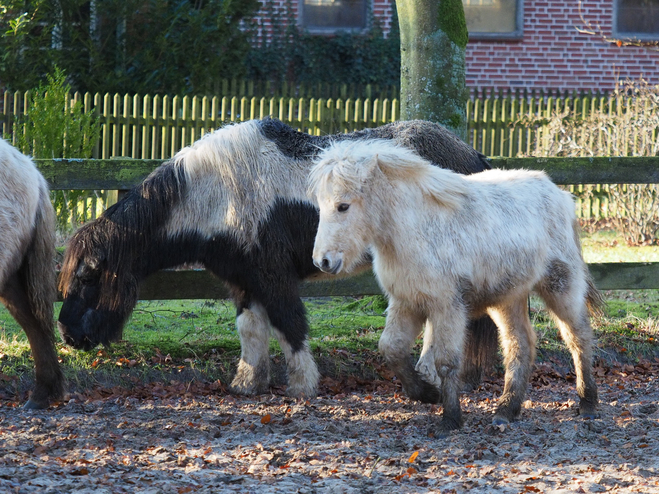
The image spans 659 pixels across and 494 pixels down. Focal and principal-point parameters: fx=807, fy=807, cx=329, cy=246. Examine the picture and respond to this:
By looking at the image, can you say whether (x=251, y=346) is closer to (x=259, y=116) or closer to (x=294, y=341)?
(x=294, y=341)

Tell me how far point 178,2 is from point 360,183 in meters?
10.6

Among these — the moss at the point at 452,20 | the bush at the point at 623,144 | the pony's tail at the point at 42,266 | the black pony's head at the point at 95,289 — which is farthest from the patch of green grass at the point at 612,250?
the pony's tail at the point at 42,266

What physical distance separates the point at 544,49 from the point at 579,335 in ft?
41.7

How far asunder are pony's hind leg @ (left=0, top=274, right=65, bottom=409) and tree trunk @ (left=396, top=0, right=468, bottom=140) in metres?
3.60

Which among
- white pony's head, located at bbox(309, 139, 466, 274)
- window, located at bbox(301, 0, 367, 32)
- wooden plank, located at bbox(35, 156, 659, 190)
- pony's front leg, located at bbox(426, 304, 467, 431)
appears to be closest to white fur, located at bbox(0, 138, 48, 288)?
wooden plank, located at bbox(35, 156, 659, 190)

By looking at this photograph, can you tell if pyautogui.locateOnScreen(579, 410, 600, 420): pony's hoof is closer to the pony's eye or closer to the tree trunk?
the tree trunk

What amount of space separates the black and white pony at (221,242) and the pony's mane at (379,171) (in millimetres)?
921

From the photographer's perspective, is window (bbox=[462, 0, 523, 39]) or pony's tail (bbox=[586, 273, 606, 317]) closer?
pony's tail (bbox=[586, 273, 606, 317])

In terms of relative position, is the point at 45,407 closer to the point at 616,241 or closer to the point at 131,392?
the point at 131,392

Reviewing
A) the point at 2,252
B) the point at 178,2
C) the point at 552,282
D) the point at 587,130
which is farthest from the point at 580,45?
the point at 2,252

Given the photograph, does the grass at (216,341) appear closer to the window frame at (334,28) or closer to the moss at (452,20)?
the moss at (452,20)

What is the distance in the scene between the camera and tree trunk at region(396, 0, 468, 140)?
22.6 feet

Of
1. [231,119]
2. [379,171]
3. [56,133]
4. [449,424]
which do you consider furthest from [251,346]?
[231,119]

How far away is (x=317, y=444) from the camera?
13.8 ft
